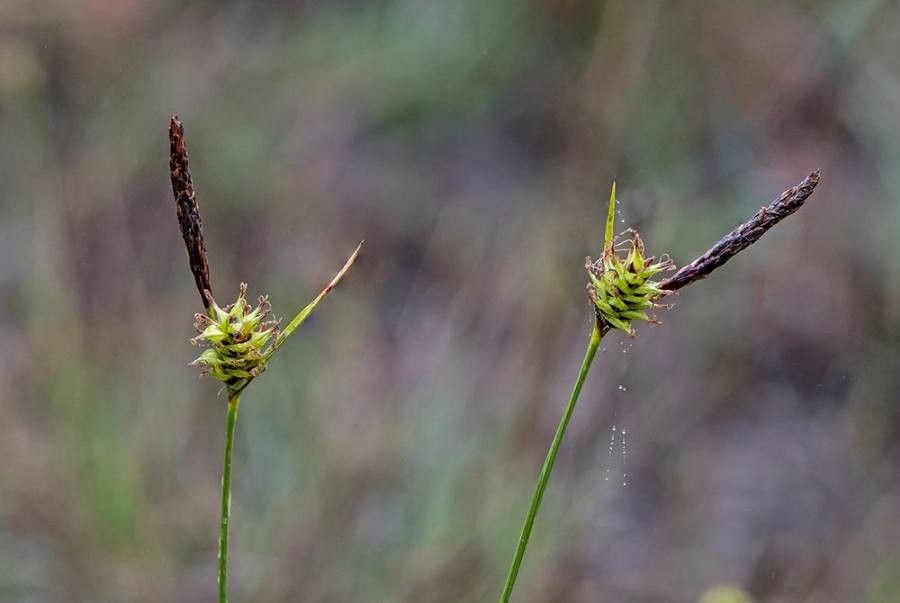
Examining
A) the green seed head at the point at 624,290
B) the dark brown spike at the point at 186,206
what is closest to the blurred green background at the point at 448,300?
the green seed head at the point at 624,290

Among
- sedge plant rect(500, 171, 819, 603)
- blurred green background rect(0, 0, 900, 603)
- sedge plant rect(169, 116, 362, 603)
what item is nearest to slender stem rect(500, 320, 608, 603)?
sedge plant rect(500, 171, 819, 603)

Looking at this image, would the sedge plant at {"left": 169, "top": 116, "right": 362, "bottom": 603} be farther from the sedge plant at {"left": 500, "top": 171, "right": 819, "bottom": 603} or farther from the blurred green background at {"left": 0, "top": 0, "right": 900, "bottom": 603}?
the blurred green background at {"left": 0, "top": 0, "right": 900, "bottom": 603}

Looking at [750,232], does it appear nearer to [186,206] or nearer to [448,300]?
[186,206]

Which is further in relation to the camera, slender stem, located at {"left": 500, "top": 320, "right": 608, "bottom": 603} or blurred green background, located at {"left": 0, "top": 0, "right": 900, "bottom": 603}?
blurred green background, located at {"left": 0, "top": 0, "right": 900, "bottom": 603}

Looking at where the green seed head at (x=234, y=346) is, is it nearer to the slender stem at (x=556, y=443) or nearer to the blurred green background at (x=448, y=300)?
the slender stem at (x=556, y=443)

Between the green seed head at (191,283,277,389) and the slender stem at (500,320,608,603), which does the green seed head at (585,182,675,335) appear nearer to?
the slender stem at (500,320,608,603)

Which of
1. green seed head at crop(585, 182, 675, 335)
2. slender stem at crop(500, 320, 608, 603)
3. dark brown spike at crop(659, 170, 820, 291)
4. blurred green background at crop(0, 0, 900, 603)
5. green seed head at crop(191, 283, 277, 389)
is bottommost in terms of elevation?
slender stem at crop(500, 320, 608, 603)

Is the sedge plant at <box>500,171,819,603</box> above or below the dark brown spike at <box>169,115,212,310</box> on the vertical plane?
below
